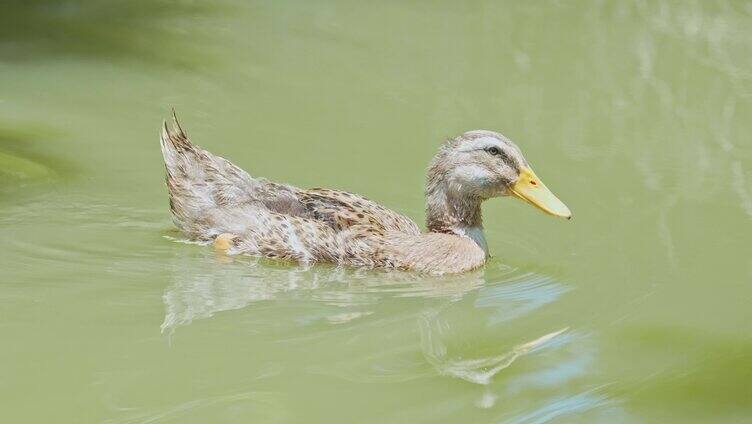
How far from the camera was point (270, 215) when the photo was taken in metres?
8.65

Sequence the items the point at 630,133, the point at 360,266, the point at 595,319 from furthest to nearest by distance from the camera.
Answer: the point at 630,133, the point at 360,266, the point at 595,319

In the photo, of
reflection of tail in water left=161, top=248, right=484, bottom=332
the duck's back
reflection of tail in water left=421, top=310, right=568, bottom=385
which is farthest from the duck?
reflection of tail in water left=421, top=310, right=568, bottom=385

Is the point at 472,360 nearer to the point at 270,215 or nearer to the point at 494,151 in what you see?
the point at 494,151

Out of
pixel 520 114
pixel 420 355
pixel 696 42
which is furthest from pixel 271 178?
pixel 696 42

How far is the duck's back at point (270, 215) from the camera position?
27.9ft

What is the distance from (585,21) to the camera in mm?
15789

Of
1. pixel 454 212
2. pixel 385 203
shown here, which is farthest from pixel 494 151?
pixel 385 203

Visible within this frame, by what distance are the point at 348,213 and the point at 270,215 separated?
1.56 ft

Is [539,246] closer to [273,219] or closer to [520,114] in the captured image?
[273,219]

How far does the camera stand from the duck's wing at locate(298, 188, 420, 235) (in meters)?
8.58

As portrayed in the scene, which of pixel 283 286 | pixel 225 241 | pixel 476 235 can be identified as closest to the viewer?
pixel 283 286

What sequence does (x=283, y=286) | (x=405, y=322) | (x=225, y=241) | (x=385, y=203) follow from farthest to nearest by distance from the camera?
1. (x=385, y=203)
2. (x=225, y=241)
3. (x=283, y=286)
4. (x=405, y=322)

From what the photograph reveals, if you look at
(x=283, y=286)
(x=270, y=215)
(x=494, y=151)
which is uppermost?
(x=494, y=151)

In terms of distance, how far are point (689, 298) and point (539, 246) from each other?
136 centimetres
